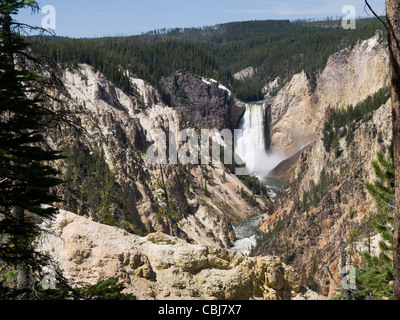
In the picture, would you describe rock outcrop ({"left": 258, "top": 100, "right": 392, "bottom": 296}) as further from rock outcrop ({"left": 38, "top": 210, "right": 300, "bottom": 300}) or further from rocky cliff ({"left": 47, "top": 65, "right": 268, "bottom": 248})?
rock outcrop ({"left": 38, "top": 210, "right": 300, "bottom": 300})

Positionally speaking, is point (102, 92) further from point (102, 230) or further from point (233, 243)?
point (102, 230)

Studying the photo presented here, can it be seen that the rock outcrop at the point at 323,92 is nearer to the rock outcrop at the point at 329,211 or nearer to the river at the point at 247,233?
the river at the point at 247,233

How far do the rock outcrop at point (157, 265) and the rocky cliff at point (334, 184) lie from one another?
44.9 feet

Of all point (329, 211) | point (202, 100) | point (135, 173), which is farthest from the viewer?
point (202, 100)

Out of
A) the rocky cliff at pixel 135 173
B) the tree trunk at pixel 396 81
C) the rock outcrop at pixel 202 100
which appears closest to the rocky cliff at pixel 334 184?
the rocky cliff at pixel 135 173

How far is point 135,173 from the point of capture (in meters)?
63.7

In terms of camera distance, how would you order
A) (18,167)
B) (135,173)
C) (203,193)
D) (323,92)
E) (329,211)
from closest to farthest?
(18,167), (329,211), (135,173), (203,193), (323,92)

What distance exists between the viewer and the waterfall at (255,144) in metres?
119

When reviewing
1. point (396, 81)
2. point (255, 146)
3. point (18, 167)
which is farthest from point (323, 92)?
point (18, 167)

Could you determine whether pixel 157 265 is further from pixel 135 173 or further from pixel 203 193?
pixel 203 193

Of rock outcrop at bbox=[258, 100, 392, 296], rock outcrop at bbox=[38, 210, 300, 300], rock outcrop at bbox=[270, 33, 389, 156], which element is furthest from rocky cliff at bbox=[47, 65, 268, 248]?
rock outcrop at bbox=[270, 33, 389, 156]

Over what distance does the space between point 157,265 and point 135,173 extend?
4978 centimetres

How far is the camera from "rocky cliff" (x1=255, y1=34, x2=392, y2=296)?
165 ft
